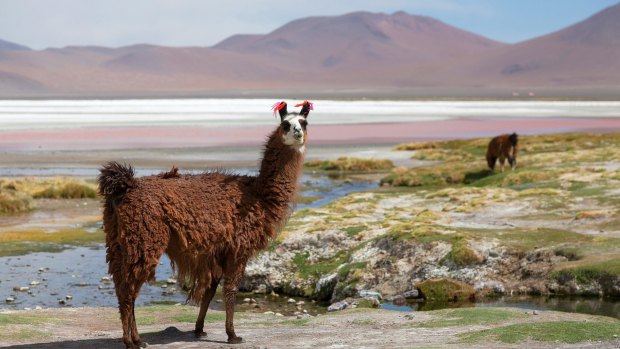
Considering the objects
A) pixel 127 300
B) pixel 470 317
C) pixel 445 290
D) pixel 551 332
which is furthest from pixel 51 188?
pixel 551 332

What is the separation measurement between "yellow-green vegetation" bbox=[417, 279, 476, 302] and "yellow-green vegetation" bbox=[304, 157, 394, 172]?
28716 millimetres

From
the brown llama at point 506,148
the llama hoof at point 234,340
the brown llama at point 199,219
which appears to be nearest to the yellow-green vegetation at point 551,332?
the llama hoof at point 234,340

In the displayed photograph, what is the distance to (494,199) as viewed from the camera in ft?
93.1

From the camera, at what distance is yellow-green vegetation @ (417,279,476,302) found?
63.0ft

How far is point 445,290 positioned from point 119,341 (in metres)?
8.88

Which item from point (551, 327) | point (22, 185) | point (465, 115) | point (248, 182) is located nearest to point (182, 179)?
point (248, 182)

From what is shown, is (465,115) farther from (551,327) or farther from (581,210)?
(551,327)

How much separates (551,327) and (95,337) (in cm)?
587

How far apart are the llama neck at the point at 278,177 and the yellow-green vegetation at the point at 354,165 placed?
3529 cm

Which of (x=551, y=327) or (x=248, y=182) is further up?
(x=248, y=182)

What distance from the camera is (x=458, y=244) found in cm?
2081

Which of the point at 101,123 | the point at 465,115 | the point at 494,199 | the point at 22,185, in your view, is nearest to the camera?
the point at 494,199

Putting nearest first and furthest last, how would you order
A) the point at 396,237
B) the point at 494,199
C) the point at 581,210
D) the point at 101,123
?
the point at 396,237 < the point at 581,210 < the point at 494,199 < the point at 101,123

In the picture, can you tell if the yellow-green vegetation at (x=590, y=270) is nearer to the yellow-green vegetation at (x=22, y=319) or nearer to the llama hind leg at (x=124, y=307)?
the yellow-green vegetation at (x=22, y=319)
